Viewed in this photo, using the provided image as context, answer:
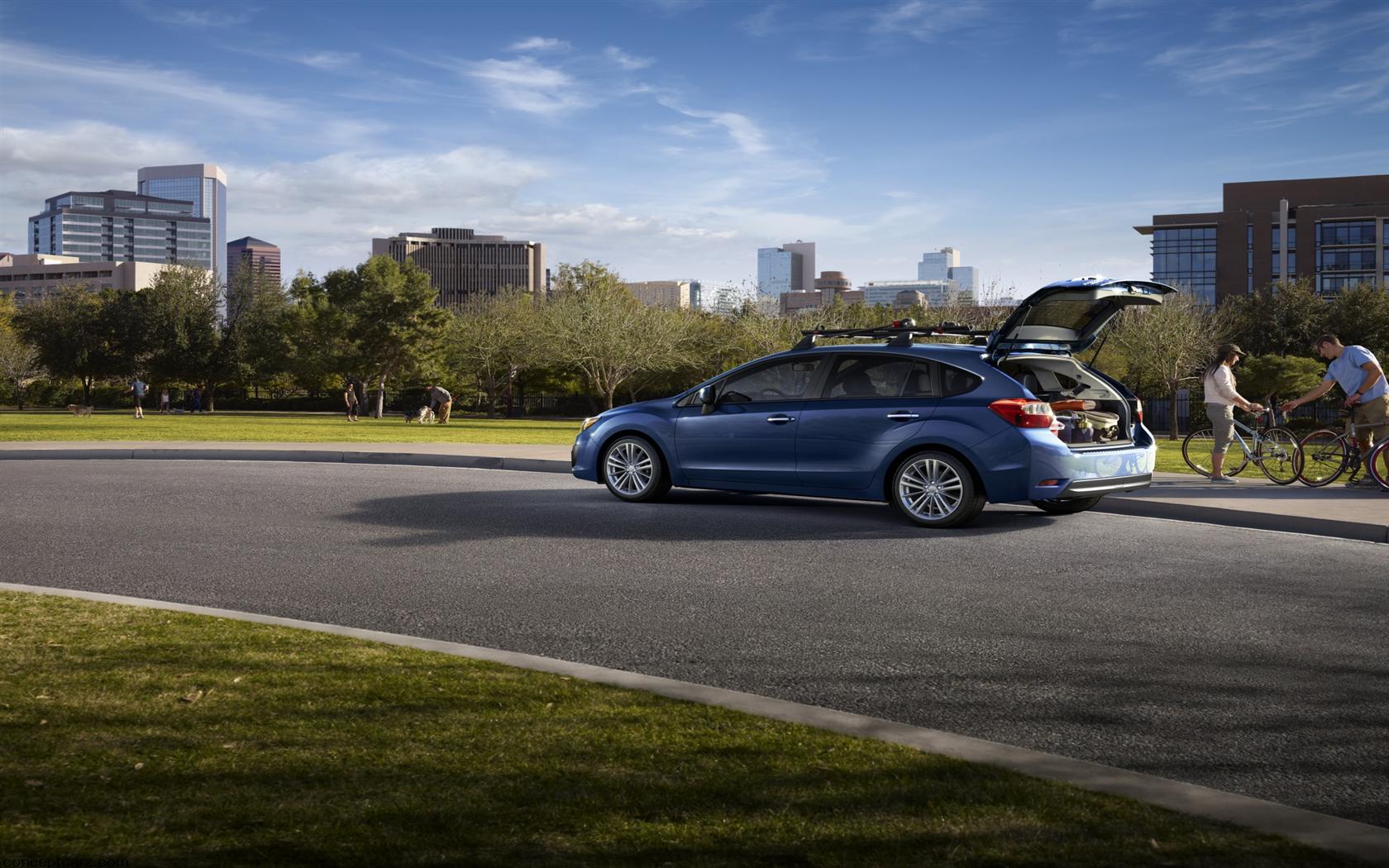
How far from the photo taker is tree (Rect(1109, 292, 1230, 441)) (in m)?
43.3

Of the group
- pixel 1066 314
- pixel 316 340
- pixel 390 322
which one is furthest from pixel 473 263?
pixel 1066 314

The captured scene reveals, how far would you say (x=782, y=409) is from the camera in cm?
1166

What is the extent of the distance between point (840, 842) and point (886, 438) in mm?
7783

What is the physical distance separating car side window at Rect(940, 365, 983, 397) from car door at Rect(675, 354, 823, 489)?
1.30 meters

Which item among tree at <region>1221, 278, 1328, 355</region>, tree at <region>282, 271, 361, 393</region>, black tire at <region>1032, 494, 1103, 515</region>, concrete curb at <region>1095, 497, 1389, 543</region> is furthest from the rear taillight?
tree at <region>282, 271, 361, 393</region>

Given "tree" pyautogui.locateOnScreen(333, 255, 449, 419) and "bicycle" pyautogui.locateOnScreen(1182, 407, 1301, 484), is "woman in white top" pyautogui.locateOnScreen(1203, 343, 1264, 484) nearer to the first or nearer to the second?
"bicycle" pyautogui.locateOnScreen(1182, 407, 1301, 484)

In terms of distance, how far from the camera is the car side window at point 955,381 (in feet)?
35.1

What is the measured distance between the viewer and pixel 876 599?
7.42 m

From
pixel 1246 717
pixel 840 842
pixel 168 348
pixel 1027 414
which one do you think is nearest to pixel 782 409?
pixel 1027 414

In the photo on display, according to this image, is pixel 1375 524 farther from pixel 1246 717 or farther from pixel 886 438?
pixel 1246 717

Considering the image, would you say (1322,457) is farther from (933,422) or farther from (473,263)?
(473,263)

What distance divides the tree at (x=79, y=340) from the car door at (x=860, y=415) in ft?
238

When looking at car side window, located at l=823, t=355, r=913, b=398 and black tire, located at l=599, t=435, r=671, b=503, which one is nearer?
car side window, located at l=823, t=355, r=913, b=398

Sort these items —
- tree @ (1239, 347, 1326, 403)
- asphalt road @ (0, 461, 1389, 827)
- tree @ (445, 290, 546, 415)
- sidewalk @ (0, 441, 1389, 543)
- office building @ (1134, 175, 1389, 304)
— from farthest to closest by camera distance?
office building @ (1134, 175, 1389, 304) < tree @ (445, 290, 546, 415) < tree @ (1239, 347, 1326, 403) < sidewalk @ (0, 441, 1389, 543) < asphalt road @ (0, 461, 1389, 827)
